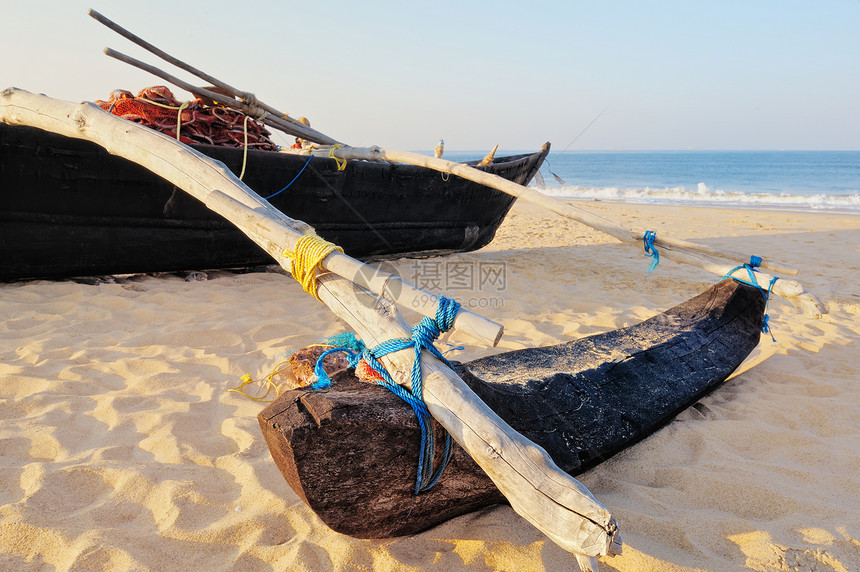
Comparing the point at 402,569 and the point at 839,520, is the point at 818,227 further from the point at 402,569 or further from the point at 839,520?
the point at 402,569

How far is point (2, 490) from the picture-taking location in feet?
5.41

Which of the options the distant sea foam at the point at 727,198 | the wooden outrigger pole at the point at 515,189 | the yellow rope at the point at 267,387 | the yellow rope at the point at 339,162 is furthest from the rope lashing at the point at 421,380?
the distant sea foam at the point at 727,198

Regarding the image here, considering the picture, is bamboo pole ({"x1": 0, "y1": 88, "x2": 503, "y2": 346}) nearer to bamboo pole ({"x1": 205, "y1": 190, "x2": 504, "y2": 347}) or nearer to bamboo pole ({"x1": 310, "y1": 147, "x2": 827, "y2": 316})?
bamboo pole ({"x1": 205, "y1": 190, "x2": 504, "y2": 347})

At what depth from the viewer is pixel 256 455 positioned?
2023 millimetres

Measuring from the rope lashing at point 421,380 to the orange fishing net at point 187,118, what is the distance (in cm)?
327

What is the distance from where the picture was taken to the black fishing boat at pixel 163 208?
3.58m

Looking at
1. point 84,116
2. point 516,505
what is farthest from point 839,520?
point 84,116

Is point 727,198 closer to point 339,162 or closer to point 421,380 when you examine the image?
point 339,162

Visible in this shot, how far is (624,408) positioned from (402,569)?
1.25 meters

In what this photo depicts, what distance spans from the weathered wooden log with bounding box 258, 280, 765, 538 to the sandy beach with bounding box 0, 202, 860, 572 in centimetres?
16

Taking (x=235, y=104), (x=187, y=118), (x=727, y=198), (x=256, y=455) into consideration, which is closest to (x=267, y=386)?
(x=256, y=455)

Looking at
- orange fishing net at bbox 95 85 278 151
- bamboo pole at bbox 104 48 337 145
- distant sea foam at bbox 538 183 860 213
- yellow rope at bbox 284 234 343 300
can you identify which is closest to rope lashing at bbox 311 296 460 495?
yellow rope at bbox 284 234 343 300

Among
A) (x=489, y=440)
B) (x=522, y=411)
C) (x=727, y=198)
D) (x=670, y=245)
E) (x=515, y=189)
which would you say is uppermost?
(x=727, y=198)

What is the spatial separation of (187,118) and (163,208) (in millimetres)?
893
